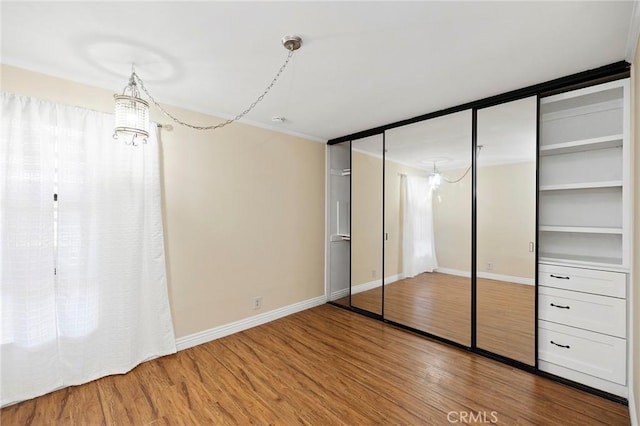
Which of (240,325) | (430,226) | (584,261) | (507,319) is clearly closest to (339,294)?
(240,325)

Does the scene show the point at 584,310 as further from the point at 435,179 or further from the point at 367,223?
the point at 367,223

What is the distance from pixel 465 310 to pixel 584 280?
1.04m

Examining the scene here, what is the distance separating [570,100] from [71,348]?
4.72 metres

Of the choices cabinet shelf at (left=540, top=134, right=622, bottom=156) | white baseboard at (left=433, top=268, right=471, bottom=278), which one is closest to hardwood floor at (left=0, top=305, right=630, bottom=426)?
white baseboard at (left=433, top=268, right=471, bottom=278)

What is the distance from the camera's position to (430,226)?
3.27 metres

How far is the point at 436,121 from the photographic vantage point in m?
3.16

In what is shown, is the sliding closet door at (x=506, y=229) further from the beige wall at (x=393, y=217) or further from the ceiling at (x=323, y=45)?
the beige wall at (x=393, y=217)

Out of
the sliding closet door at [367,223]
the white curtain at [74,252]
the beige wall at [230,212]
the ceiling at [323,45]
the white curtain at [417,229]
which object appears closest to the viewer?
the ceiling at [323,45]

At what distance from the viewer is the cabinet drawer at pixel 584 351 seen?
2.12 meters

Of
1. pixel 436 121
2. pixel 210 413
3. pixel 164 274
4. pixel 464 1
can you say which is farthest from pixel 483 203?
pixel 164 274

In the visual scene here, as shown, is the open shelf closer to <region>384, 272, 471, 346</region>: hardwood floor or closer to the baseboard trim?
the baseboard trim

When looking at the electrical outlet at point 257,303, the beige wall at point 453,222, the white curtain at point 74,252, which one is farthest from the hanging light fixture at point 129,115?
the beige wall at point 453,222

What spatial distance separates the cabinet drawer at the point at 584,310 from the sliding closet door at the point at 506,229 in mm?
106

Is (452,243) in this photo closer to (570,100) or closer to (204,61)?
(570,100)
